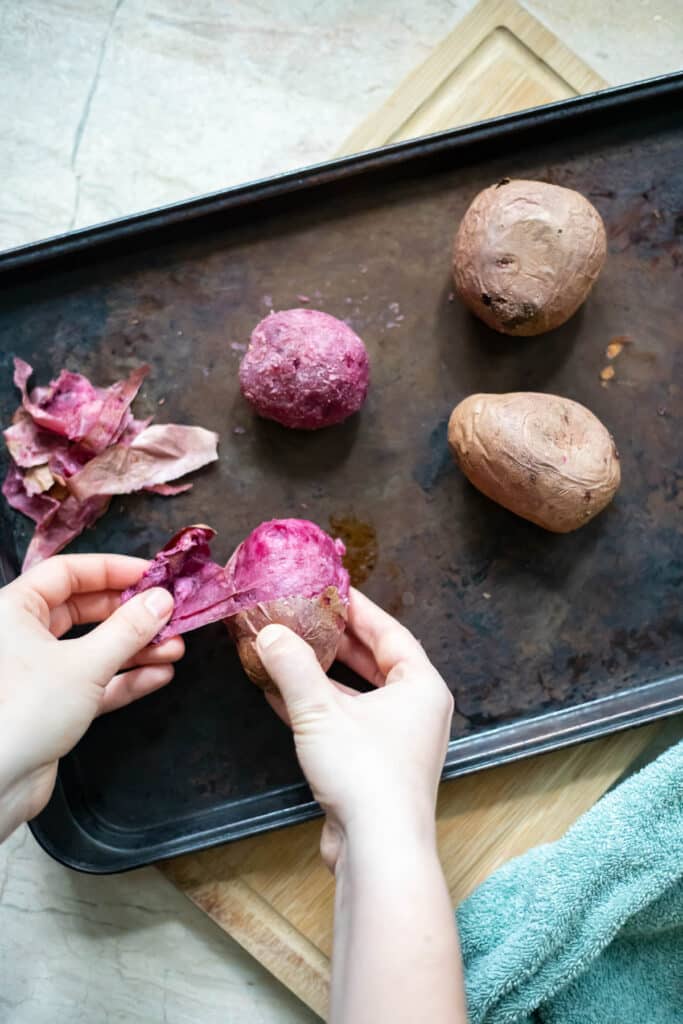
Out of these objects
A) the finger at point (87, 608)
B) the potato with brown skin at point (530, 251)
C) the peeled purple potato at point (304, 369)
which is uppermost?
the potato with brown skin at point (530, 251)

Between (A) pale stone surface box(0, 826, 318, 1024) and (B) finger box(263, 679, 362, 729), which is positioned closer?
(B) finger box(263, 679, 362, 729)

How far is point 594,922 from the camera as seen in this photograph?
49.8 inches

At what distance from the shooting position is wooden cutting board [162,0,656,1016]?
135 centimetres

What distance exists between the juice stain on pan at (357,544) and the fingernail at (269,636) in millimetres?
302

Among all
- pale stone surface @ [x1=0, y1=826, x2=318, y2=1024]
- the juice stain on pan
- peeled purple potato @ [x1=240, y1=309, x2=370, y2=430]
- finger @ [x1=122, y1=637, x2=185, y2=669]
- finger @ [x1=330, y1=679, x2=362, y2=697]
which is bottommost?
pale stone surface @ [x1=0, y1=826, x2=318, y2=1024]

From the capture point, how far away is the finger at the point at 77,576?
1224mm

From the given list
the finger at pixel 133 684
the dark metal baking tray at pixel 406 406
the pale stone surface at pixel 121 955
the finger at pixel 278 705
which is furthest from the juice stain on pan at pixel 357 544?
the pale stone surface at pixel 121 955

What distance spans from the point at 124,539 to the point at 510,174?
0.92 m

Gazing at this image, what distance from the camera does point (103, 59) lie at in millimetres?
1504

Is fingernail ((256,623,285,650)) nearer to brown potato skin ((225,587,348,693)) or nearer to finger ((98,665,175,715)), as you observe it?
brown potato skin ((225,587,348,693))

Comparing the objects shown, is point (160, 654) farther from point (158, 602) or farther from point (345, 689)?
point (345, 689)

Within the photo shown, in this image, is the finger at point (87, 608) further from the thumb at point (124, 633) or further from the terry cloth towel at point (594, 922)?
the terry cloth towel at point (594, 922)

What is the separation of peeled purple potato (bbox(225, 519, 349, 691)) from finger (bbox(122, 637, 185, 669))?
0.11m

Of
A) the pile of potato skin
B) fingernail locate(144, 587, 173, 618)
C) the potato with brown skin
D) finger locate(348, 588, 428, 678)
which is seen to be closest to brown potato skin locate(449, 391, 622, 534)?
the pile of potato skin
